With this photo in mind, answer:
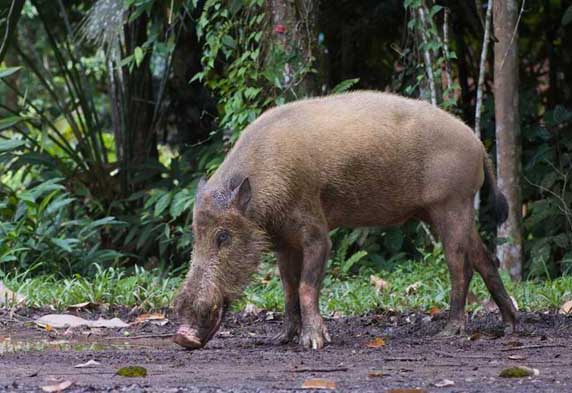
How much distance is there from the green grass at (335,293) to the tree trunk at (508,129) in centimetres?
36

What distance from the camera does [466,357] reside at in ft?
17.2

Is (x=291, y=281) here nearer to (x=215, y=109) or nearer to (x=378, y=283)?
(x=378, y=283)

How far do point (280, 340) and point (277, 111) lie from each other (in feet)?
4.46

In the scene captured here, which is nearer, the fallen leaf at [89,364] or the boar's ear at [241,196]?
the fallen leaf at [89,364]

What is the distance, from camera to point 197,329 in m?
5.54

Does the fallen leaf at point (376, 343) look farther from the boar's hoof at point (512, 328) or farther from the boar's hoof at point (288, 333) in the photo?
the boar's hoof at point (512, 328)

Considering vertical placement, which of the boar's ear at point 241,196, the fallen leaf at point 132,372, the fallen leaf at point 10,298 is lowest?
the fallen leaf at point 10,298

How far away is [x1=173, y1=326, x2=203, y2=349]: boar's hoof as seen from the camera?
550cm

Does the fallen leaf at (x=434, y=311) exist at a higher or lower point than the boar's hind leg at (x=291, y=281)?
lower

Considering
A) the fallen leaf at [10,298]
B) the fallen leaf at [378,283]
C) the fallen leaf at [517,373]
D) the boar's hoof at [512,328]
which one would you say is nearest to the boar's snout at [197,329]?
the fallen leaf at [517,373]

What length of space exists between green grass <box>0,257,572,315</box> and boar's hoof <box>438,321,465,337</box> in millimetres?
983

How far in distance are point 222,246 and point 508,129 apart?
3820mm

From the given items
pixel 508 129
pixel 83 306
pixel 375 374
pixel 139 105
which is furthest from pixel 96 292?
pixel 139 105

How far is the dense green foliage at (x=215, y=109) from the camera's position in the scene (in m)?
9.27
